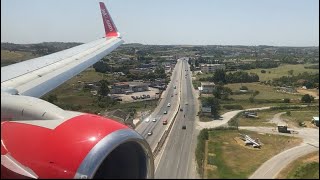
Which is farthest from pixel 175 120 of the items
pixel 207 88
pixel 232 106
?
pixel 207 88

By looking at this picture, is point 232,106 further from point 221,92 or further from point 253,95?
point 221,92

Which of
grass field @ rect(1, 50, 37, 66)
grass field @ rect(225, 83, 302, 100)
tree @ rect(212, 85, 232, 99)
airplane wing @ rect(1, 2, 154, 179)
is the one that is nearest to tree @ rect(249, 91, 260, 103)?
grass field @ rect(225, 83, 302, 100)

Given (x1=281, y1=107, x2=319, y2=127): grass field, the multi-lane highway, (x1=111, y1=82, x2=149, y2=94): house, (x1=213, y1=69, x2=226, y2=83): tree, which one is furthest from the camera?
(x1=213, y1=69, x2=226, y2=83): tree

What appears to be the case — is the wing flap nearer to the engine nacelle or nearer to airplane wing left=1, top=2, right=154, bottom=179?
airplane wing left=1, top=2, right=154, bottom=179

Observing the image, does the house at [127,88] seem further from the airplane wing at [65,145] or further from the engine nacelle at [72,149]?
the engine nacelle at [72,149]

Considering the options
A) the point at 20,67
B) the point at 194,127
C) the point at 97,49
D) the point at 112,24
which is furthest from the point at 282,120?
the point at 20,67
